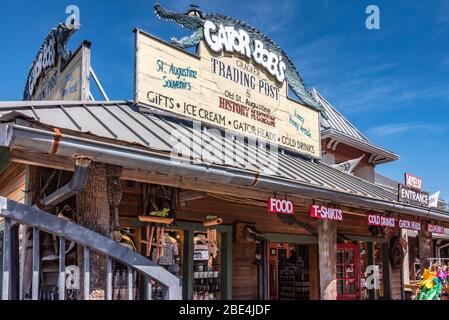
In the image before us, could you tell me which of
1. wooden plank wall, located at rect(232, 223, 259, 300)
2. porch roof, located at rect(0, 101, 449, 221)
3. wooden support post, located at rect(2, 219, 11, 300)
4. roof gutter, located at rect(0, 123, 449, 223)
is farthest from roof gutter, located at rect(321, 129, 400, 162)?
wooden support post, located at rect(2, 219, 11, 300)

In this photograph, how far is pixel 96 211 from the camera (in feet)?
17.5

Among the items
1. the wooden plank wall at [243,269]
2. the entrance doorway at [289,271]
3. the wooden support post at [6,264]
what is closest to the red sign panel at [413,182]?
the entrance doorway at [289,271]

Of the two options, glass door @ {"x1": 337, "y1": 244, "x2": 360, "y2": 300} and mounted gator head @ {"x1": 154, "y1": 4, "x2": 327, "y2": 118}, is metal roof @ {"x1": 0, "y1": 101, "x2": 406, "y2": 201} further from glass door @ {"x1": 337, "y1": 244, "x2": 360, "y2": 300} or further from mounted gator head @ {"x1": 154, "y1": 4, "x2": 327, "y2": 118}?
glass door @ {"x1": 337, "y1": 244, "x2": 360, "y2": 300}

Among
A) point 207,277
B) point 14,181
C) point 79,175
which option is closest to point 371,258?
point 207,277

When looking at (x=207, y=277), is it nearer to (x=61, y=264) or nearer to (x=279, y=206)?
(x=279, y=206)

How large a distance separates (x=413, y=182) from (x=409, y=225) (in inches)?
45.7

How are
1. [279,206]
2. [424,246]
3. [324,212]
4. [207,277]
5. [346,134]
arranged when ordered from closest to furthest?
[279,206], [324,212], [207,277], [424,246], [346,134]

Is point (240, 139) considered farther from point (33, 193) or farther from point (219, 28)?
point (33, 193)

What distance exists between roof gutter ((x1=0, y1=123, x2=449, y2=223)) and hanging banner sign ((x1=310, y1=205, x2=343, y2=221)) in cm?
18

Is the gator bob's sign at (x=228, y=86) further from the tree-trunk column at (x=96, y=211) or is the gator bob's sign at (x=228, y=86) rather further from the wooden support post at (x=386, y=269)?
the wooden support post at (x=386, y=269)

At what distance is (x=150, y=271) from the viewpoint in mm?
3371

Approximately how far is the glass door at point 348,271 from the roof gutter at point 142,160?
6.44 meters

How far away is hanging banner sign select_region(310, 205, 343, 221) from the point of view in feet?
25.5
